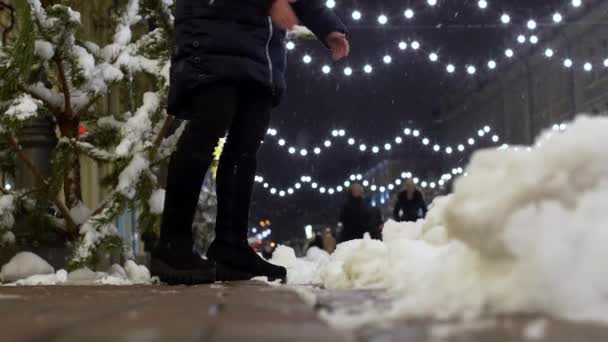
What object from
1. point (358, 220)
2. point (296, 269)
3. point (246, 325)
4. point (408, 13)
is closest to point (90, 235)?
point (296, 269)

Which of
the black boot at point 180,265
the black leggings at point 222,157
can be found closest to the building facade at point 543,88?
Answer: the black leggings at point 222,157

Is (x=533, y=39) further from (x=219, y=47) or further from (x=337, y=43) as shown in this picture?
(x=219, y=47)

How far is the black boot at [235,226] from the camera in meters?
3.70

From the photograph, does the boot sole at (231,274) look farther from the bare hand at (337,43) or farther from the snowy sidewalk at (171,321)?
the snowy sidewalk at (171,321)

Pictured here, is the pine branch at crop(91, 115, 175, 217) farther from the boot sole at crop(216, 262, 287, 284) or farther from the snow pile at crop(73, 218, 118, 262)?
the boot sole at crop(216, 262, 287, 284)

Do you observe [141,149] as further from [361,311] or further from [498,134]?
[498,134]

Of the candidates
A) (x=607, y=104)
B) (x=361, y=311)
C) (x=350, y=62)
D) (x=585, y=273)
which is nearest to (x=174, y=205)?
(x=361, y=311)

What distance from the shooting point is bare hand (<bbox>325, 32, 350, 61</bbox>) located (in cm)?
395

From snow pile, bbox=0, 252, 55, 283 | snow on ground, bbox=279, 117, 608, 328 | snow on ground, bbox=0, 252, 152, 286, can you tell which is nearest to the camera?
snow on ground, bbox=279, 117, 608, 328

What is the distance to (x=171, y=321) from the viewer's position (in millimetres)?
1432

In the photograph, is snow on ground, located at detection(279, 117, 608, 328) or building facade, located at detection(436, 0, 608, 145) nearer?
snow on ground, located at detection(279, 117, 608, 328)

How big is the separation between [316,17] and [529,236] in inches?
102

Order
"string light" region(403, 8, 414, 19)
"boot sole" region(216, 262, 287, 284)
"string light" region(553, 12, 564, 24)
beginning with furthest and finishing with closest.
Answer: "string light" region(553, 12, 564, 24) → "string light" region(403, 8, 414, 19) → "boot sole" region(216, 262, 287, 284)

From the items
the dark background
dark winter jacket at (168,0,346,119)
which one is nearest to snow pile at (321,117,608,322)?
dark winter jacket at (168,0,346,119)
